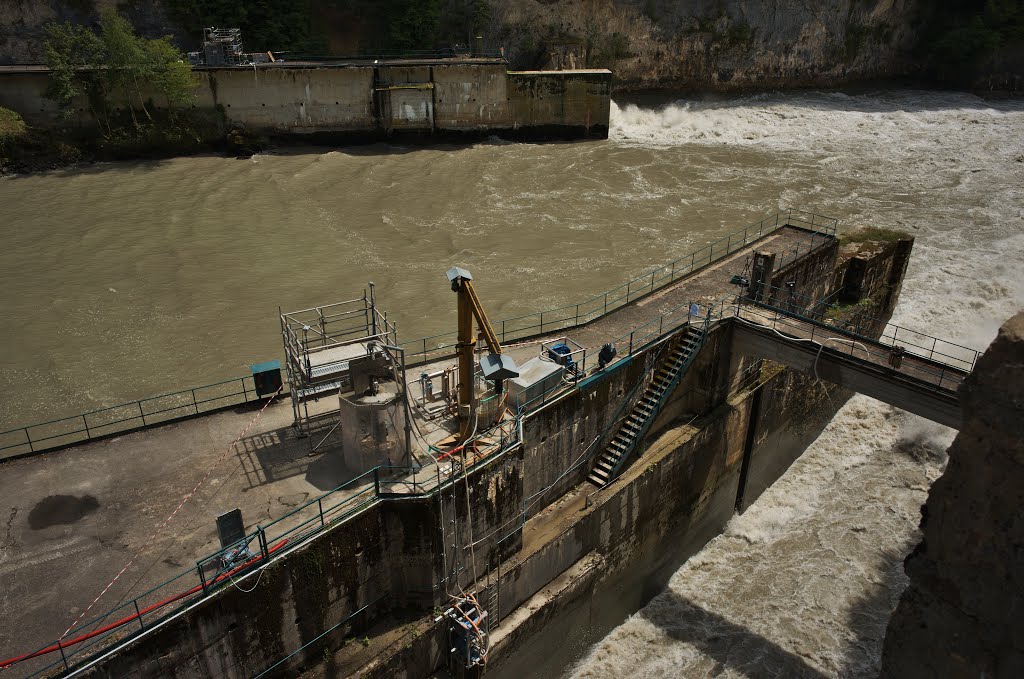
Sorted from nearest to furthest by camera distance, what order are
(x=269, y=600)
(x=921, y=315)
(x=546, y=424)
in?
(x=269, y=600) → (x=546, y=424) → (x=921, y=315)

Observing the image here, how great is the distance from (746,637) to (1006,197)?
4347 cm

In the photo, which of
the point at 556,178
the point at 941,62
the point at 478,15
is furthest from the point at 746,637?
the point at 941,62

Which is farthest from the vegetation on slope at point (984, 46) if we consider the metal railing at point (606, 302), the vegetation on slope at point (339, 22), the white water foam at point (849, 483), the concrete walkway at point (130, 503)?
the concrete walkway at point (130, 503)

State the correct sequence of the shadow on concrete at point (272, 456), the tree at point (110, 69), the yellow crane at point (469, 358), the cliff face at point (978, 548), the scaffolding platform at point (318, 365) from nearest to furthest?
the cliff face at point (978, 548) → the yellow crane at point (469, 358) → the shadow on concrete at point (272, 456) → the scaffolding platform at point (318, 365) → the tree at point (110, 69)

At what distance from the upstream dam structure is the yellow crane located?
0.27 ft

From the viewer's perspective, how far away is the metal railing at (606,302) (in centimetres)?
2842

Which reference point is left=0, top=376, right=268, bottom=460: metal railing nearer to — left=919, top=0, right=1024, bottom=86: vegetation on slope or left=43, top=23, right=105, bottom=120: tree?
left=43, top=23, right=105, bottom=120: tree

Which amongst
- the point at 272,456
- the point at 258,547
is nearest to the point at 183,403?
the point at 272,456

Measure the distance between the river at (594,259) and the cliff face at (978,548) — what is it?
5744 mm

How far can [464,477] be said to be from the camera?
65.1ft

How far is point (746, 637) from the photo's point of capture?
2619cm

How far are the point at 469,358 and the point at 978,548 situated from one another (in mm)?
12684

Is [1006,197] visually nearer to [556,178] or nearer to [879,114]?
[879,114]

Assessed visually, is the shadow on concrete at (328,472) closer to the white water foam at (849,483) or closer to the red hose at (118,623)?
the red hose at (118,623)
